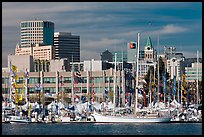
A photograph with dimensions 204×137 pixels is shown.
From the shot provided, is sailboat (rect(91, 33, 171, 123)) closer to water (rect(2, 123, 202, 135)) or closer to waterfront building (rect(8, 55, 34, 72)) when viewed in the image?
water (rect(2, 123, 202, 135))

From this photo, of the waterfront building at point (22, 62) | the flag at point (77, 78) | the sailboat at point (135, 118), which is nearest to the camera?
the sailboat at point (135, 118)

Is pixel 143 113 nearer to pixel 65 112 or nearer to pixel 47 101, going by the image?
pixel 65 112

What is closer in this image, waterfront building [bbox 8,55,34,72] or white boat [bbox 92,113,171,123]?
white boat [bbox 92,113,171,123]

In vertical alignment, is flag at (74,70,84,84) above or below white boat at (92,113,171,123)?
above

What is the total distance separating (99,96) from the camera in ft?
317

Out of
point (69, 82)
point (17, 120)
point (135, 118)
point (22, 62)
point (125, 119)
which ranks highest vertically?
point (22, 62)

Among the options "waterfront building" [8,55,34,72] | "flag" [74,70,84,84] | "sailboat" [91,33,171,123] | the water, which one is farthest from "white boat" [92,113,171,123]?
"waterfront building" [8,55,34,72]

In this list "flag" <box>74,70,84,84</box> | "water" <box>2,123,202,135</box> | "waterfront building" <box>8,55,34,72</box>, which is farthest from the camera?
"waterfront building" <box>8,55,34,72</box>

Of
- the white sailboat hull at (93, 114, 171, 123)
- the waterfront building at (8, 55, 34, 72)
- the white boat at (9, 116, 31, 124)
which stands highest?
the waterfront building at (8, 55, 34, 72)

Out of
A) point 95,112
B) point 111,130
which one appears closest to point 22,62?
point 95,112

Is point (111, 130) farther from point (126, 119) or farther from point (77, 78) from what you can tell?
point (77, 78)

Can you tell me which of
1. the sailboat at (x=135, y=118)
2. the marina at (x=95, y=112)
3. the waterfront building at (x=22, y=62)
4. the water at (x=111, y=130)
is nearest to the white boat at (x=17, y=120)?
the marina at (x=95, y=112)

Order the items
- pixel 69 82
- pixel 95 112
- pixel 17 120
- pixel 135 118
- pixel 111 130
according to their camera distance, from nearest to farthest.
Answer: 1. pixel 111 130
2. pixel 135 118
3. pixel 17 120
4. pixel 95 112
5. pixel 69 82

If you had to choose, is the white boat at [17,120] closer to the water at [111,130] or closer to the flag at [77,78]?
the water at [111,130]
